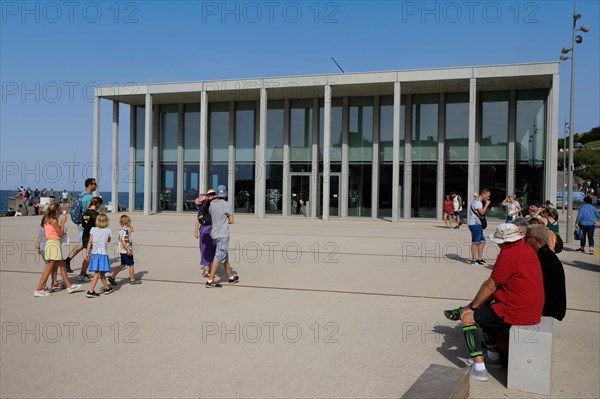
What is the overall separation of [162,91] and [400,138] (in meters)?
14.2

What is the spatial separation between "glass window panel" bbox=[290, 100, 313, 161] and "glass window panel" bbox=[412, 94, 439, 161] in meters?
6.10

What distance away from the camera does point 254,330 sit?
21.4ft

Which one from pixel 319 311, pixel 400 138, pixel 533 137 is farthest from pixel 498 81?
pixel 319 311

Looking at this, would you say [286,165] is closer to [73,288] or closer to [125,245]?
[125,245]

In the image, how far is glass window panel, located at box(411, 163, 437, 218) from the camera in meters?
28.9

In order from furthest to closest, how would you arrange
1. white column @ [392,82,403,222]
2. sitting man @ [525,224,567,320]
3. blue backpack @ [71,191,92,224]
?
white column @ [392,82,403,222] < blue backpack @ [71,191,92,224] < sitting man @ [525,224,567,320]

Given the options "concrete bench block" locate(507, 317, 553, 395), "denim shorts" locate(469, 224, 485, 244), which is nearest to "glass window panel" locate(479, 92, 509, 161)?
"denim shorts" locate(469, 224, 485, 244)

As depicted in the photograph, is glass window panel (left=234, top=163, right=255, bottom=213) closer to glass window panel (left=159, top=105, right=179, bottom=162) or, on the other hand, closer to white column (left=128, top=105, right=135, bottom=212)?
glass window panel (left=159, top=105, right=179, bottom=162)

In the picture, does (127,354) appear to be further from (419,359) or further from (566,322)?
(566,322)

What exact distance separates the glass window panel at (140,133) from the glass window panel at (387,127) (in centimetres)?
1524

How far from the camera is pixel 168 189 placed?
110ft

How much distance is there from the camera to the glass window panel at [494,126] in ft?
91.9

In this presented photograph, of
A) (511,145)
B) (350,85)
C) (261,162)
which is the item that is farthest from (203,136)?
(511,145)

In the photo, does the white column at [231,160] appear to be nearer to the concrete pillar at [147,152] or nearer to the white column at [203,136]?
the white column at [203,136]
